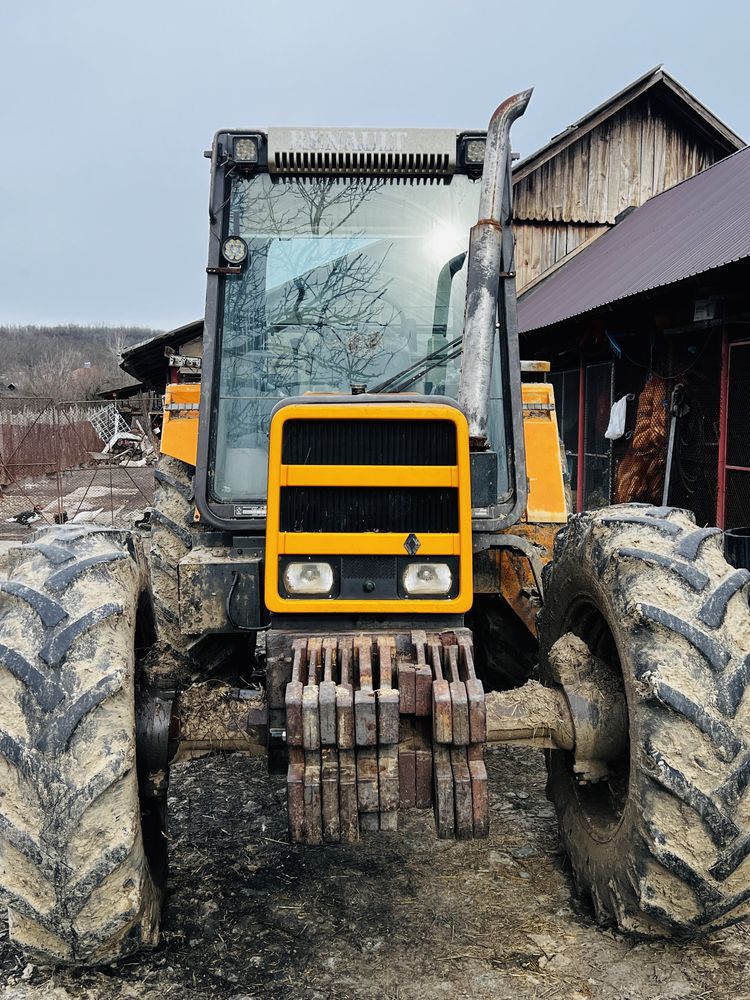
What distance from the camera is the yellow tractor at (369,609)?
259 cm

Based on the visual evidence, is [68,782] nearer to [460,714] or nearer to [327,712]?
[327,712]

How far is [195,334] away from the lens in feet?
66.1

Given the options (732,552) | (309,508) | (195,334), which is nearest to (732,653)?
(309,508)

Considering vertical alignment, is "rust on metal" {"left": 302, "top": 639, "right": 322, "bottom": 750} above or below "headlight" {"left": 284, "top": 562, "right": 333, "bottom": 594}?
below

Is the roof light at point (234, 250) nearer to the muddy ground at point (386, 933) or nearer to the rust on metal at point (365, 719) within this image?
the rust on metal at point (365, 719)

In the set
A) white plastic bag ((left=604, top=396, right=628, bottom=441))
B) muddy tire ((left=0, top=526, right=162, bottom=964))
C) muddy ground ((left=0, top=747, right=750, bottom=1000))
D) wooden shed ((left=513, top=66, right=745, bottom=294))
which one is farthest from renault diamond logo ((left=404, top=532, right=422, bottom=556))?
wooden shed ((left=513, top=66, right=745, bottom=294))

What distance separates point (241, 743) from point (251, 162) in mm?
2566

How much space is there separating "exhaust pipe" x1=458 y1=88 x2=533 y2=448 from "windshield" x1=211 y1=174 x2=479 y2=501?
0.67 metres

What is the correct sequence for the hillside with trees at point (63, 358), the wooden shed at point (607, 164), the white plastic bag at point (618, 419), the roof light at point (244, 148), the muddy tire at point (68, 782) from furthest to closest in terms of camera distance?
the hillside with trees at point (63, 358) → the wooden shed at point (607, 164) → the white plastic bag at point (618, 419) → the roof light at point (244, 148) → the muddy tire at point (68, 782)

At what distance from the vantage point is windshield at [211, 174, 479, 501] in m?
3.92

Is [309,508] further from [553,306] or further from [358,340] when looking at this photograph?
[553,306]

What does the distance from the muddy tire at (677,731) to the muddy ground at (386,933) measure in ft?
0.73

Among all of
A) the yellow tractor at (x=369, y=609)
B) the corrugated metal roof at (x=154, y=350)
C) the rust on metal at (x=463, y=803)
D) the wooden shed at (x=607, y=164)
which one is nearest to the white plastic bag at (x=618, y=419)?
the wooden shed at (x=607, y=164)

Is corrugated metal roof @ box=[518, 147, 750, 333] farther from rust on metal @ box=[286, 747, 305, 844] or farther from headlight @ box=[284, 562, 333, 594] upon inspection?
rust on metal @ box=[286, 747, 305, 844]
